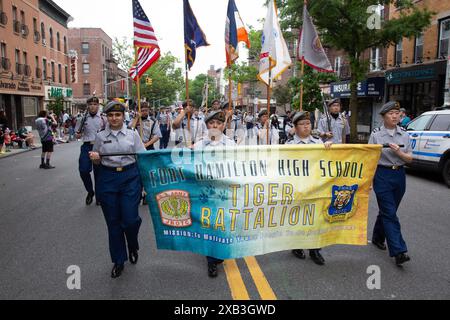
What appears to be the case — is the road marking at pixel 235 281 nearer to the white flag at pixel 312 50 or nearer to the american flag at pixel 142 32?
the american flag at pixel 142 32

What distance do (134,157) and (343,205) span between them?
2.49 m

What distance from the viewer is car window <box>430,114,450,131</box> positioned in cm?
1001

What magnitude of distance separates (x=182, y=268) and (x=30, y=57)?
3383 cm

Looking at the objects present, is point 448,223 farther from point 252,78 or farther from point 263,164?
point 252,78

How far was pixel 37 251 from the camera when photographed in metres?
5.21

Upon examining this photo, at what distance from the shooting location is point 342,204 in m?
4.59

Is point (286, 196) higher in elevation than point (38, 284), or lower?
higher

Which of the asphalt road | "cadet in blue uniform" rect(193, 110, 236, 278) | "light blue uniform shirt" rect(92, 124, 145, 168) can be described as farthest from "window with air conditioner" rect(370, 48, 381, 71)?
"light blue uniform shirt" rect(92, 124, 145, 168)

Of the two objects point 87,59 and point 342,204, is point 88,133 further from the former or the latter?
point 87,59

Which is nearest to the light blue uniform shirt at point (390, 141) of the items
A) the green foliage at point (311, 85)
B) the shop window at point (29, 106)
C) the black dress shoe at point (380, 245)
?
the black dress shoe at point (380, 245)

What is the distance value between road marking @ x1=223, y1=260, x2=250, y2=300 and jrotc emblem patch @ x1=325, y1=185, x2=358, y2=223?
4.01ft

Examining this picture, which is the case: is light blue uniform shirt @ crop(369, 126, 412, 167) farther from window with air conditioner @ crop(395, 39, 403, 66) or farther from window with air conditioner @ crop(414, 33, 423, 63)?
window with air conditioner @ crop(395, 39, 403, 66)
